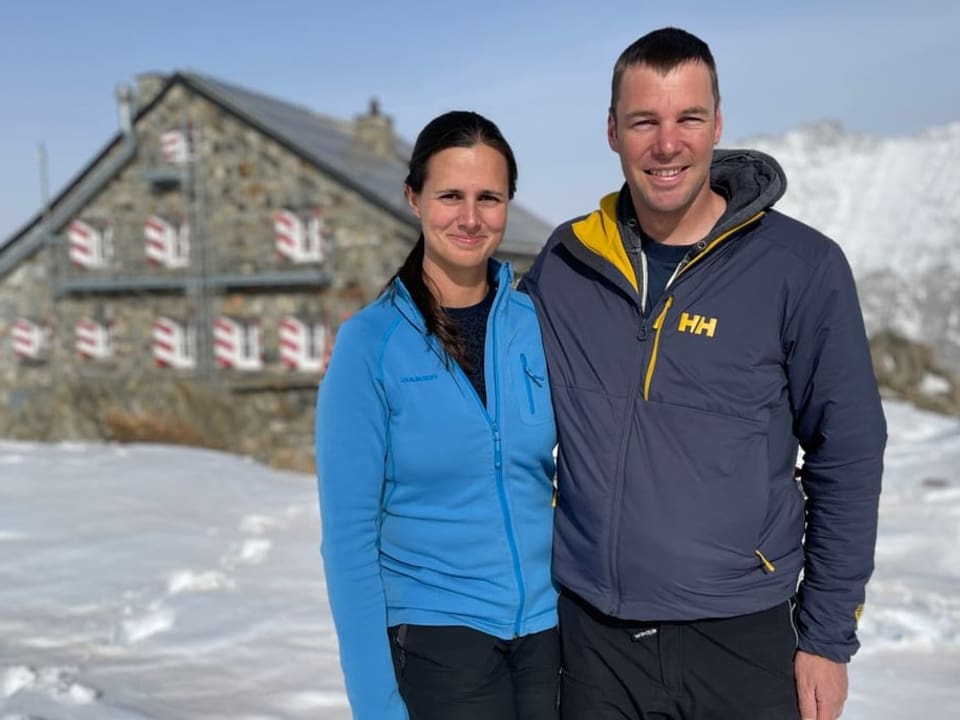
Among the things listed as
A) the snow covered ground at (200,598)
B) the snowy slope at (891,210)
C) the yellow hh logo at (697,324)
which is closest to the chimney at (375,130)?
the snow covered ground at (200,598)

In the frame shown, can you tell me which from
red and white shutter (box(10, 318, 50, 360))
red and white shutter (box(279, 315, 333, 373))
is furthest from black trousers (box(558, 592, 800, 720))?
red and white shutter (box(10, 318, 50, 360))

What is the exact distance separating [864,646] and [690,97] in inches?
134

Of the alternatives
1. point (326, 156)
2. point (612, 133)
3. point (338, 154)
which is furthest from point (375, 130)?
point (612, 133)

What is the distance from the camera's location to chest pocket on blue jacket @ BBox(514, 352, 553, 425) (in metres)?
2.21

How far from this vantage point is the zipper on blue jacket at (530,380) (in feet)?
7.32

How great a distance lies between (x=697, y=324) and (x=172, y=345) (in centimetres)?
1794

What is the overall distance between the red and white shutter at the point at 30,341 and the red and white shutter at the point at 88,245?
179cm

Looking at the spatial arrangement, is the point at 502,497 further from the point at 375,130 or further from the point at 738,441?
the point at 375,130

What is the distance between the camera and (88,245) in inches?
759

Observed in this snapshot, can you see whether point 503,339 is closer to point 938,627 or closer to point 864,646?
point 864,646

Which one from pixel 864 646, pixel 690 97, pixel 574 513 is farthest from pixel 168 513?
pixel 690 97

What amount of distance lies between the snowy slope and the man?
71.5m

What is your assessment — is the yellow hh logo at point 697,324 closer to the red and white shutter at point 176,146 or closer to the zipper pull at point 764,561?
the zipper pull at point 764,561

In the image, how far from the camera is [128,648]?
4414mm
